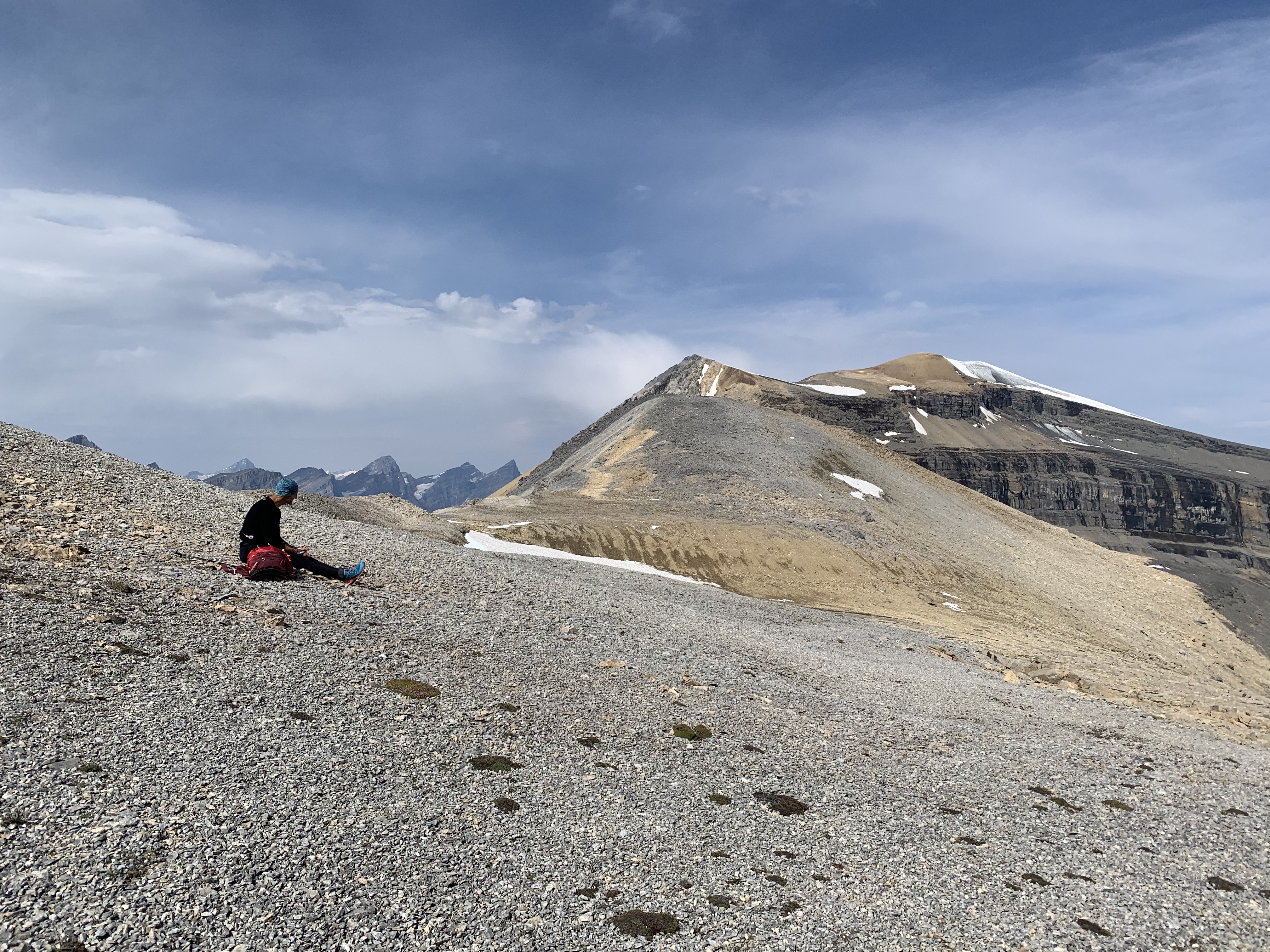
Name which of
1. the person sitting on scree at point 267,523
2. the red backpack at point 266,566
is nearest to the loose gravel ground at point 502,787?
the red backpack at point 266,566

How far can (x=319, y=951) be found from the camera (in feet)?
22.5

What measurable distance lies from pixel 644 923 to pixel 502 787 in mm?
3348

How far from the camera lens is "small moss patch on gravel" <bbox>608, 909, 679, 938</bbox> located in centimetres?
806

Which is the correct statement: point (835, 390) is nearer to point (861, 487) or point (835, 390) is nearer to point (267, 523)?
point (861, 487)

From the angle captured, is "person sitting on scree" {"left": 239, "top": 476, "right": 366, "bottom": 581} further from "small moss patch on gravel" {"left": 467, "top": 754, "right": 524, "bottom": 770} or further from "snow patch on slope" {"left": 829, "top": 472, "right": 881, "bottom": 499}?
"snow patch on slope" {"left": 829, "top": 472, "right": 881, "bottom": 499}

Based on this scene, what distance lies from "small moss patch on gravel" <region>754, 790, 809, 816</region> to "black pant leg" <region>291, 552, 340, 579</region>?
12.6 m

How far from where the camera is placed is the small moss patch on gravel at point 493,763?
1124cm

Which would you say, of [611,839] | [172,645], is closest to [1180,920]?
[611,839]

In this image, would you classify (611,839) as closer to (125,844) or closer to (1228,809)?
(125,844)

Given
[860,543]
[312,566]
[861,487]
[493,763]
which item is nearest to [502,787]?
[493,763]

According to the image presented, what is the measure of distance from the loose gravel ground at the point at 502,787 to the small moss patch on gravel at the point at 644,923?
2.8 inches

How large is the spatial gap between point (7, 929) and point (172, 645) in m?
7.14

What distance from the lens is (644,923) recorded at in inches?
324

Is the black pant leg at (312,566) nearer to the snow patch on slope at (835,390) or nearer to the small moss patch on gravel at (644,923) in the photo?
the small moss patch on gravel at (644,923)
